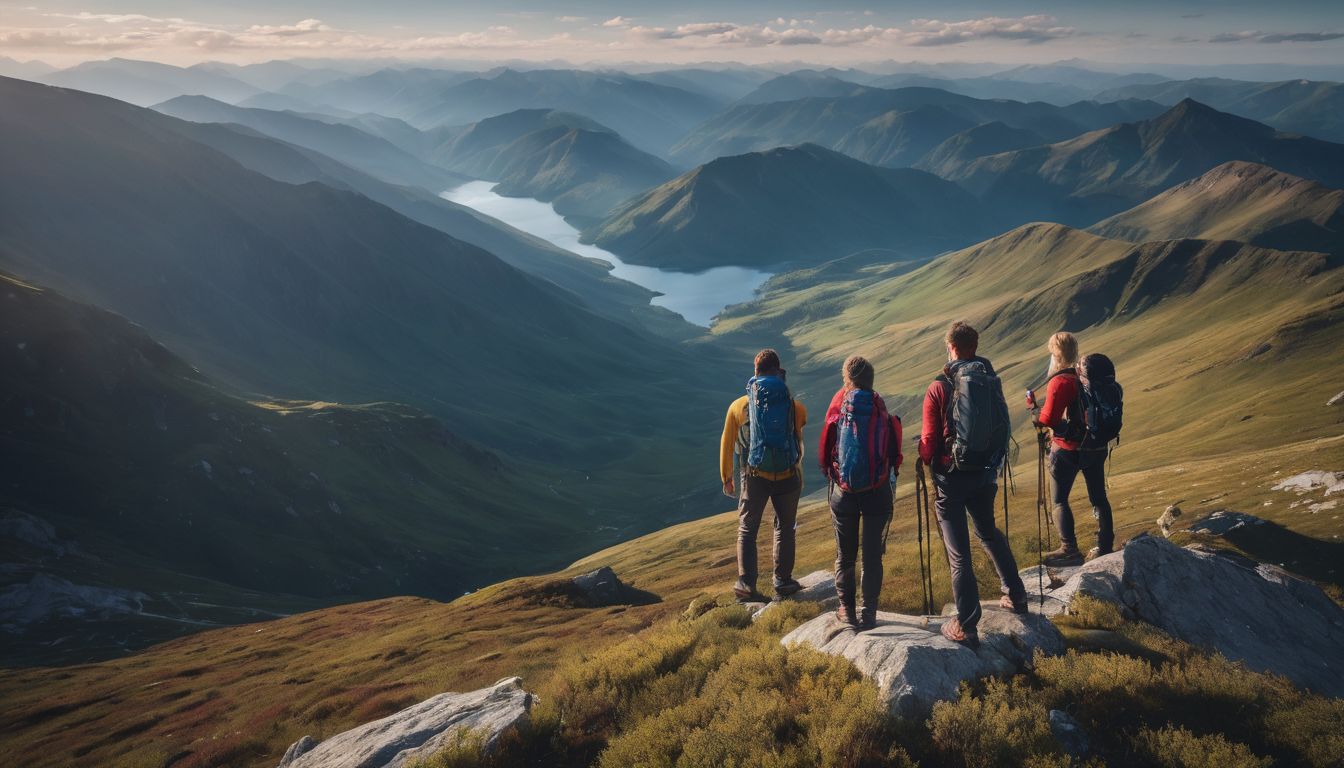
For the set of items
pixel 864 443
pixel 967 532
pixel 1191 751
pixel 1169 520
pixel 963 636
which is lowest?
pixel 1169 520

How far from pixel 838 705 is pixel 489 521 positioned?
152551 millimetres

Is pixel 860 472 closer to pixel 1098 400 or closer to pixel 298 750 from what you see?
pixel 1098 400

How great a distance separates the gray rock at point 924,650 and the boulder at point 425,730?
615cm

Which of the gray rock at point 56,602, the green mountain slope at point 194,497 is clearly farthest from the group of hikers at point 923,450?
the gray rock at point 56,602

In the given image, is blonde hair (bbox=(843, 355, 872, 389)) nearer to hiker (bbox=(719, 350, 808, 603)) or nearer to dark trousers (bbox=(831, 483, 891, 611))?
dark trousers (bbox=(831, 483, 891, 611))

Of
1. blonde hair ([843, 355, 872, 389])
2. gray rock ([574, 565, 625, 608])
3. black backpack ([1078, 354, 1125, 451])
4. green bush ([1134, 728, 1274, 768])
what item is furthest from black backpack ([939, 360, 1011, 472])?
gray rock ([574, 565, 625, 608])

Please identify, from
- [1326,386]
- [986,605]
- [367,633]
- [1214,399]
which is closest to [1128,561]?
[986,605]

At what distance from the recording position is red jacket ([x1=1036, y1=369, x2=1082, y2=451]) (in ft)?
Answer: 61.0

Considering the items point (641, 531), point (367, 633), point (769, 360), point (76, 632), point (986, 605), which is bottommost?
point (641, 531)

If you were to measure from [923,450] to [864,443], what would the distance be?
1156mm

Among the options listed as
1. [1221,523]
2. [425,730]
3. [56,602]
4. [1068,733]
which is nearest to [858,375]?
[1068,733]

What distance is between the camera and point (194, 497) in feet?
403

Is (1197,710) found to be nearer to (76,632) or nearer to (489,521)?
(76,632)

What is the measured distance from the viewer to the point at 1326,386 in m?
82.6
